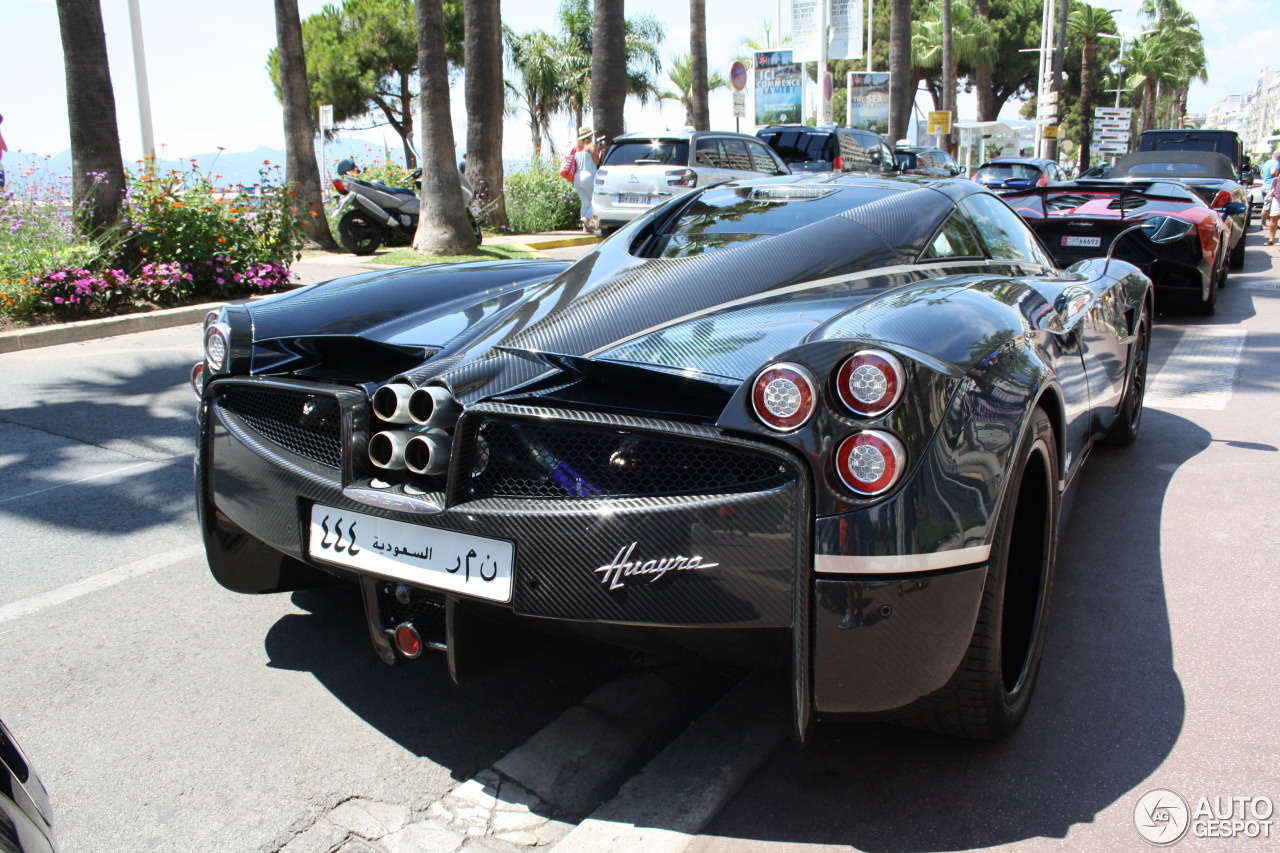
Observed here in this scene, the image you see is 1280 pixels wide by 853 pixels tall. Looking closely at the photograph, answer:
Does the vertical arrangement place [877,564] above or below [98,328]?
above

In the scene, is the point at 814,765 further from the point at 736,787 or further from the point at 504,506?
the point at 504,506

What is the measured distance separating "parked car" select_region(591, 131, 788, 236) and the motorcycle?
208 centimetres

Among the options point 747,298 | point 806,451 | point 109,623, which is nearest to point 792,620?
point 806,451

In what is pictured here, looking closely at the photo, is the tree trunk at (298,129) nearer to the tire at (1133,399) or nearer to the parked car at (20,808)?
the tire at (1133,399)

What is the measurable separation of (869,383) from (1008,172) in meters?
18.8

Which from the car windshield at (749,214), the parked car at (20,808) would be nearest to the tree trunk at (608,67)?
the car windshield at (749,214)

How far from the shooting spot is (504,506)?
212 cm

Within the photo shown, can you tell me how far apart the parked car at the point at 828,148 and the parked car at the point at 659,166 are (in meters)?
2.37

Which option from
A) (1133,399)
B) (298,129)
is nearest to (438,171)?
(298,129)

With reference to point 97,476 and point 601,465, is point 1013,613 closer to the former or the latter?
point 601,465

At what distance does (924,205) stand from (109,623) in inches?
116

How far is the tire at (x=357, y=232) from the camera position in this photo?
14359 millimetres

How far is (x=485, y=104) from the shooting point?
1470cm

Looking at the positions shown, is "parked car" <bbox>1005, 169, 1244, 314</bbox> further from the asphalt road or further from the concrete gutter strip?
the concrete gutter strip
